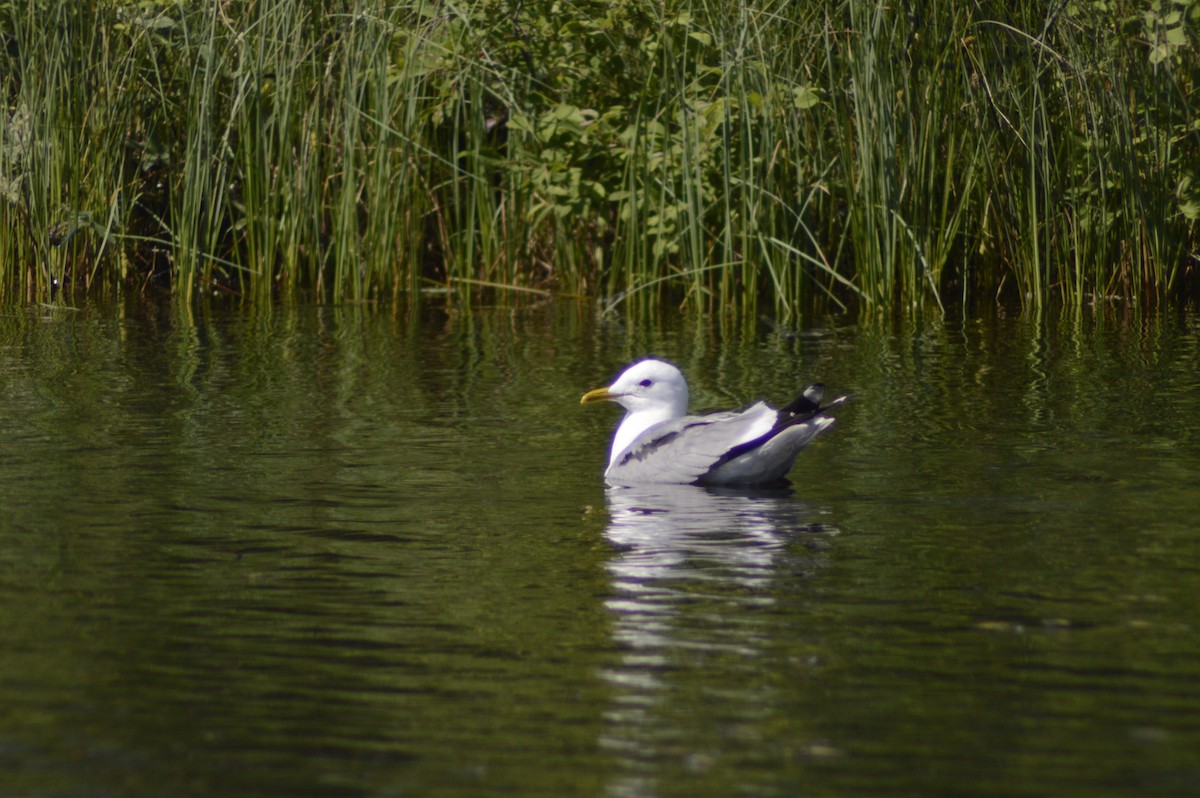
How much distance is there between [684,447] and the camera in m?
6.56

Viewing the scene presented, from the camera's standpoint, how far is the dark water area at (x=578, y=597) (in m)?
3.35

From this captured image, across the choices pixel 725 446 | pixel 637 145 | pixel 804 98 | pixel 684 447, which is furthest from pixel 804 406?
pixel 637 145

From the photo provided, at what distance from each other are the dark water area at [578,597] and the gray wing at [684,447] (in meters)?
0.11

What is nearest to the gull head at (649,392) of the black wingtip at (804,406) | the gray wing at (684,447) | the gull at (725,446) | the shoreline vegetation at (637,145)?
the gull at (725,446)

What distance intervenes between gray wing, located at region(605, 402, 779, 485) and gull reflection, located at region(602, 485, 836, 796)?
0.24ft

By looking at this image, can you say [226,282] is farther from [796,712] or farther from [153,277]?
[796,712]

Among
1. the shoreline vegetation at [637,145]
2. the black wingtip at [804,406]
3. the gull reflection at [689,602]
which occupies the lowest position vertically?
the gull reflection at [689,602]

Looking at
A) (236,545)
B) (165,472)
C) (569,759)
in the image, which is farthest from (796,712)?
(165,472)

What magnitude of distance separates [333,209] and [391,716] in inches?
379

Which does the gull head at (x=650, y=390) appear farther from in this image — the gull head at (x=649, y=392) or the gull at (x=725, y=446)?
the gull at (x=725, y=446)

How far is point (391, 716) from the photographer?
11.8ft

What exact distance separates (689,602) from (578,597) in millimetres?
283

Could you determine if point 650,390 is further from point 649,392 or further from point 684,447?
point 684,447

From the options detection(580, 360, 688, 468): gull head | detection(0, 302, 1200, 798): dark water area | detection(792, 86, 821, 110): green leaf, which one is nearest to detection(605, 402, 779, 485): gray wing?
detection(0, 302, 1200, 798): dark water area
